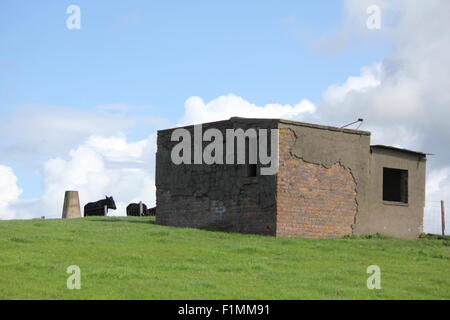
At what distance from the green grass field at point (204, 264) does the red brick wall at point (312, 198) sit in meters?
1.01

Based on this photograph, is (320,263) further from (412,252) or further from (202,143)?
(202,143)

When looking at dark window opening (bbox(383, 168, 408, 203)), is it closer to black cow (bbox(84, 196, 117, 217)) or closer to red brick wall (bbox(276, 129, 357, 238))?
red brick wall (bbox(276, 129, 357, 238))

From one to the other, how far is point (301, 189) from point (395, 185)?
24.6 ft

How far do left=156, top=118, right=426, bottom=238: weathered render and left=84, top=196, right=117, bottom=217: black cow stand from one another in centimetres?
1386

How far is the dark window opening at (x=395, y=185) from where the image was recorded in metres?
29.7

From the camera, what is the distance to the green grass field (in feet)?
47.5

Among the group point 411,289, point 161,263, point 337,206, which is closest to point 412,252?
point 337,206
